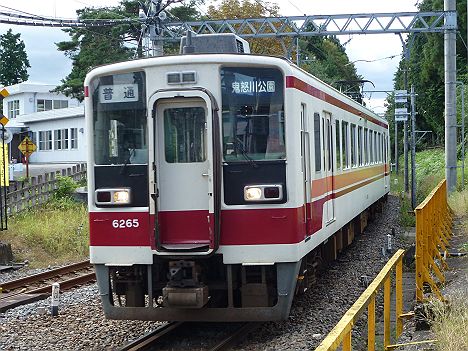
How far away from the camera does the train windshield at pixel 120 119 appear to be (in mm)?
7945

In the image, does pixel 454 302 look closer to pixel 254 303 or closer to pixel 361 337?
pixel 361 337

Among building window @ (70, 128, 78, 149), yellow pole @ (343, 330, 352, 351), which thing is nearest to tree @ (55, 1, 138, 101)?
building window @ (70, 128, 78, 149)

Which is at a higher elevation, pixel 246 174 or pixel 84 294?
pixel 246 174

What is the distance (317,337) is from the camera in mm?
8000

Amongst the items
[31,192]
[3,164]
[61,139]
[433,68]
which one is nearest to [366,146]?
[3,164]

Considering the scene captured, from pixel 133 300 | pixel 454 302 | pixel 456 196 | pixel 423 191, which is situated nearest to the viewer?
pixel 454 302

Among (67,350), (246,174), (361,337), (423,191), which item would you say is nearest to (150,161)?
(246,174)

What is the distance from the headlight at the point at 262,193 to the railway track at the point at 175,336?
1.52 m

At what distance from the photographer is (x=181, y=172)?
777 cm

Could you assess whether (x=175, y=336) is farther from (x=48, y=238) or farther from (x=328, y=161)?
(x=48, y=238)

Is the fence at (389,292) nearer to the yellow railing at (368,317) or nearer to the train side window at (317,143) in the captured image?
the yellow railing at (368,317)

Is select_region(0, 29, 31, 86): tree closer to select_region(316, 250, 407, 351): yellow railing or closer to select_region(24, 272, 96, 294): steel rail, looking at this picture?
select_region(24, 272, 96, 294): steel rail

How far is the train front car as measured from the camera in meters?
7.69

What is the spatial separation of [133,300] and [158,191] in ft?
4.19
